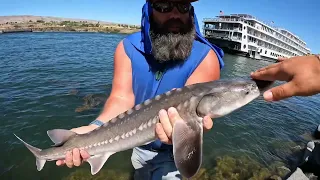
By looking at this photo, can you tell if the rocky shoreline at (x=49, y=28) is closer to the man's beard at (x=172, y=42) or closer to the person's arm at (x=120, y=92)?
the person's arm at (x=120, y=92)

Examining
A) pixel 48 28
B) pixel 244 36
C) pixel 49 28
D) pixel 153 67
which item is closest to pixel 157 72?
pixel 153 67

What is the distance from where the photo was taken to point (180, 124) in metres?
2.68

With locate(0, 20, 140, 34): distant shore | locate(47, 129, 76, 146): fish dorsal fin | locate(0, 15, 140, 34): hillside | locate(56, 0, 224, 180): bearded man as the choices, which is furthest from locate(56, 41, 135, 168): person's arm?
locate(0, 15, 140, 34): hillside

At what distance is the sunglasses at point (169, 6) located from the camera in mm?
3477

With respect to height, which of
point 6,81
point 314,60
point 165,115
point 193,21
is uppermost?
point 193,21

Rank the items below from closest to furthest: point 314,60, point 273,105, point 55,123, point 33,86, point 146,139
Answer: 1. point 314,60
2. point 146,139
3. point 55,123
4. point 33,86
5. point 273,105

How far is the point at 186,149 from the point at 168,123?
0.32 metres

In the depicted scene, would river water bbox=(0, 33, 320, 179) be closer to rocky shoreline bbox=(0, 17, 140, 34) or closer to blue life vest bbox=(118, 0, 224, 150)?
blue life vest bbox=(118, 0, 224, 150)

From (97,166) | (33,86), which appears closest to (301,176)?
(97,166)

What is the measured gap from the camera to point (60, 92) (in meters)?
13.3

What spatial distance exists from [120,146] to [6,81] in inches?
564

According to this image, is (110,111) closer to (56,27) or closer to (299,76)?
(299,76)

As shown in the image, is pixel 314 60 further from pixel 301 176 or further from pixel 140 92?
pixel 301 176

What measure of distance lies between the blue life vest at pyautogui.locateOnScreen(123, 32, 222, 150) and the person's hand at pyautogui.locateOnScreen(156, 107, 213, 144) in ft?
2.81
